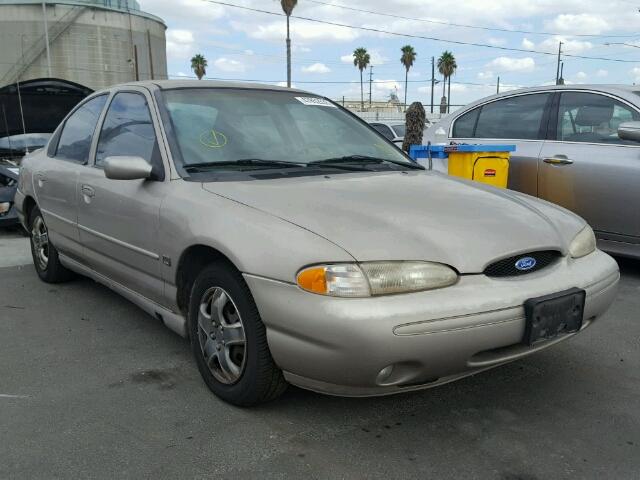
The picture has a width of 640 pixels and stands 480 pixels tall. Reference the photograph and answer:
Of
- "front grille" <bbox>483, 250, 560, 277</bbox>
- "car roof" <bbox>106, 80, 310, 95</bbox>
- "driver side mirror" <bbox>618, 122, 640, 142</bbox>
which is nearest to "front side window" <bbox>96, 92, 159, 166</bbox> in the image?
"car roof" <bbox>106, 80, 310, 95</bbox>

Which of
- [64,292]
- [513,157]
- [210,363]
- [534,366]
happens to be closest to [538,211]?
[534,366]

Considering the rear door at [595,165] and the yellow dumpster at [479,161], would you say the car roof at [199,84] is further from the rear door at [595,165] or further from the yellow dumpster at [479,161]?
the rear door at [595,165]

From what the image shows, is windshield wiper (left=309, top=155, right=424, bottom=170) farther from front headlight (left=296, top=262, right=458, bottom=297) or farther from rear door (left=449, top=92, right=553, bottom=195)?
rear door (left=449, top=92, right=553, bottom=195)

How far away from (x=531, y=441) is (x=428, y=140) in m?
4.43

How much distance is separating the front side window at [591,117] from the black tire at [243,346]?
3.65 meters

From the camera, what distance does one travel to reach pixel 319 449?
2.38 m

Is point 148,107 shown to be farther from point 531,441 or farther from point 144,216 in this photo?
point 531,441

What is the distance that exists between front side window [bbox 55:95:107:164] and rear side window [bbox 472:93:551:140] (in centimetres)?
361

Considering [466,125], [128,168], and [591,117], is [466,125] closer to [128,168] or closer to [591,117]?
[591,117]

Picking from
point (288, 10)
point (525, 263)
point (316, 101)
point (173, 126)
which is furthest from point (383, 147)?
point (288, 10)

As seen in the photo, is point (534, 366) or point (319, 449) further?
point (534, 366)

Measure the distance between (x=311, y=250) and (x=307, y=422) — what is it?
814 millimetres

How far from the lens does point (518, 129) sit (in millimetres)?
5605

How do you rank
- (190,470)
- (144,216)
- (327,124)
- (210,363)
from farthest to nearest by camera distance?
(327,124)
(144,216)
(210,363)
(190,470)
